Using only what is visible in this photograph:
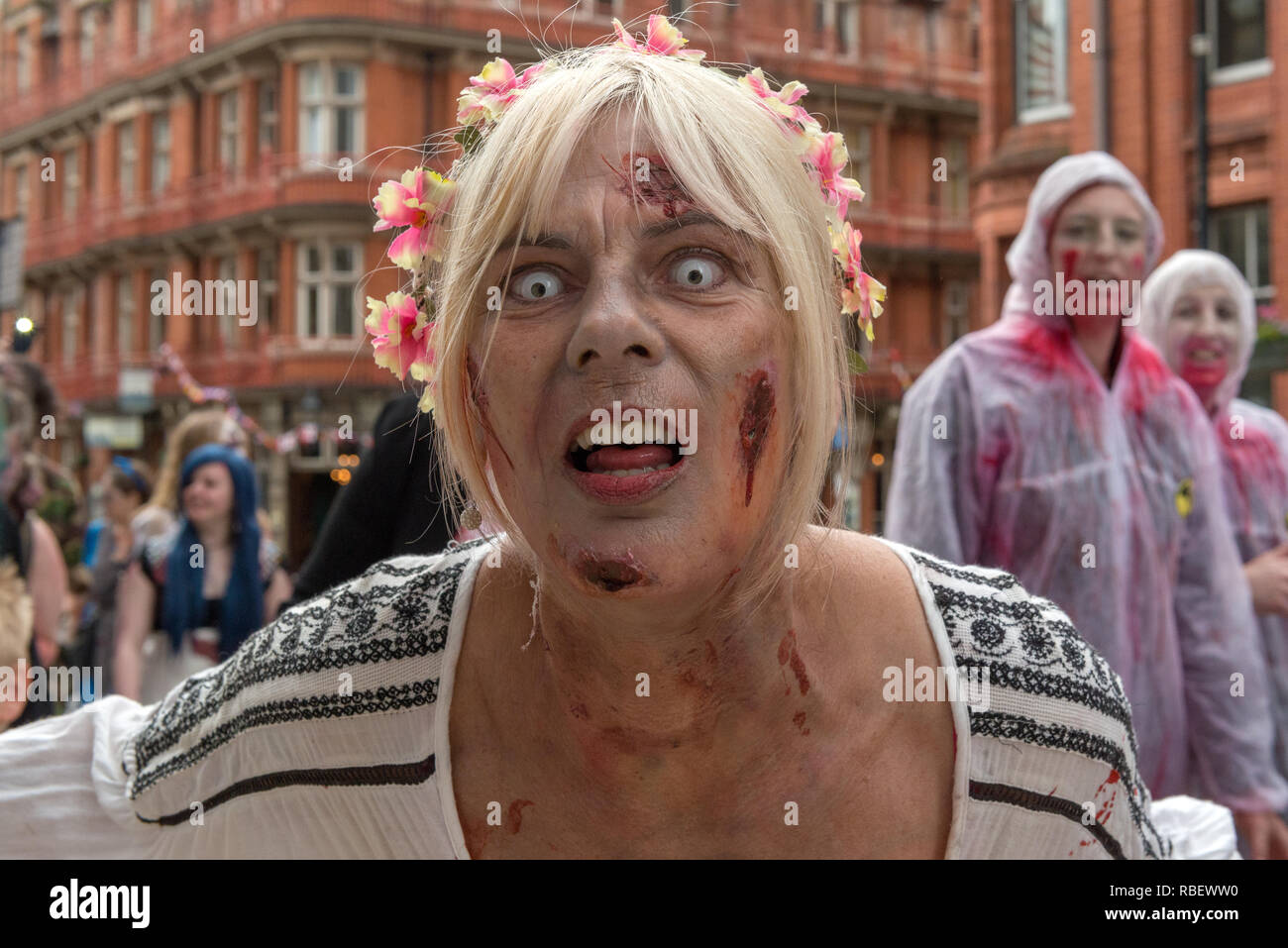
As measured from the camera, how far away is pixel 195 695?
6.61 feet

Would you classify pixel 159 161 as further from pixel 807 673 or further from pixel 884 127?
pixel 807 673

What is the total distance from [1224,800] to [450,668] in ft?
7.68

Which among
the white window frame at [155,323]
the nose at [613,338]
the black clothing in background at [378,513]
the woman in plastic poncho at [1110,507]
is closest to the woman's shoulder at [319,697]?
the nose at [613,338]

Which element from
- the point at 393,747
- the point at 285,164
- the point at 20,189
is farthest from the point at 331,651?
the point at 20,189

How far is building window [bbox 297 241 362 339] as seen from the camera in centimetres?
2331

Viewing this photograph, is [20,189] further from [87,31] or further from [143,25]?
[143,25]

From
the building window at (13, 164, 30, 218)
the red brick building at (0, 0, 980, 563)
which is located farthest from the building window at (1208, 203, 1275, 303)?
the building window at (13, 164, 30, 218)

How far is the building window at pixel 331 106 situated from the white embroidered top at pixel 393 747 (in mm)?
22613

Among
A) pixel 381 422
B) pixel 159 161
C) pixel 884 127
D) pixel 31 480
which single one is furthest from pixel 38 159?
pixel 381 422

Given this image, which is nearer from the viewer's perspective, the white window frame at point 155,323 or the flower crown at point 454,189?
the flower crown at point 454,189

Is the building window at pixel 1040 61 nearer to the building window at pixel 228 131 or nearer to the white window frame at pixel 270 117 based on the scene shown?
the white window frame at pixel 270 117

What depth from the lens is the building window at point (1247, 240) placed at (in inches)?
551

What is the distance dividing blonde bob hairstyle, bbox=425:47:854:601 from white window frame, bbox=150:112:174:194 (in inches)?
1070

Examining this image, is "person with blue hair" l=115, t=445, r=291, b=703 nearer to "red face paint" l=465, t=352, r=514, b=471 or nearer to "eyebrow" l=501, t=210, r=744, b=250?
"red face paint" l=465, t=352, r=514, b=471
